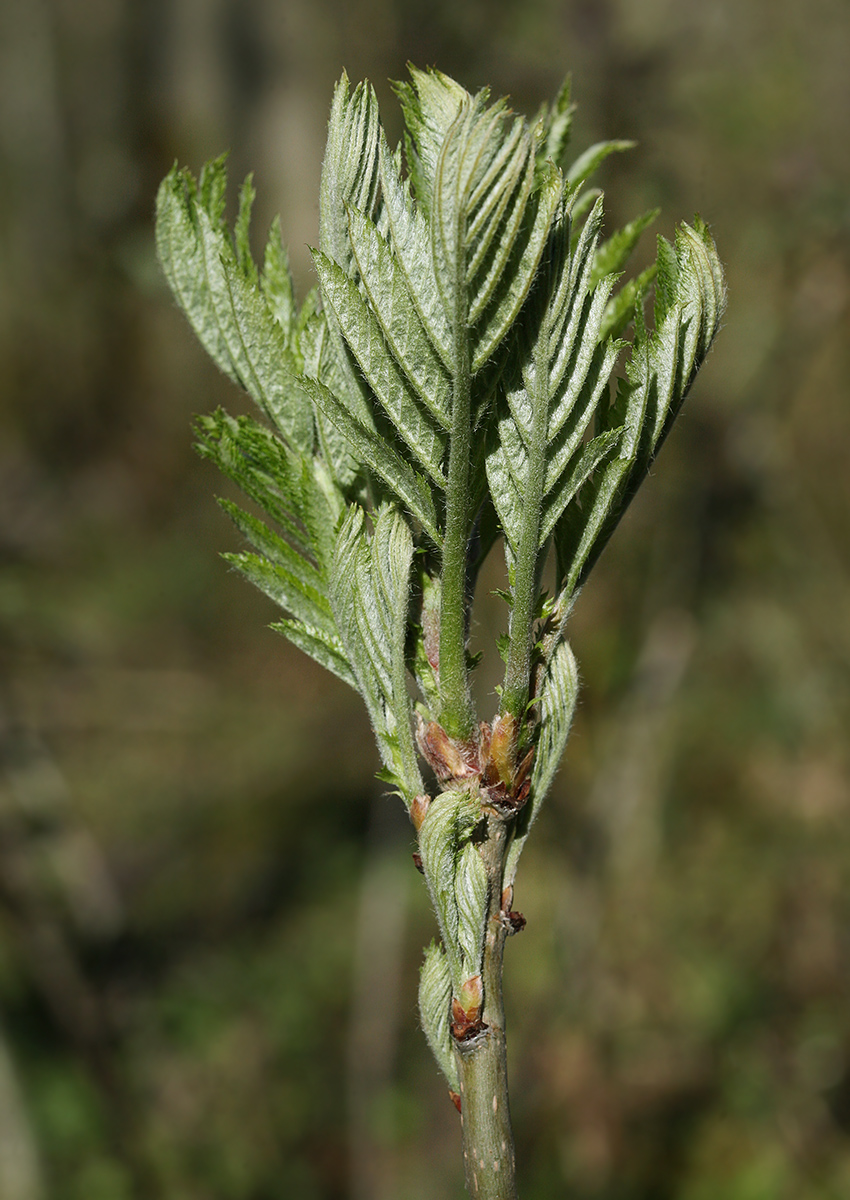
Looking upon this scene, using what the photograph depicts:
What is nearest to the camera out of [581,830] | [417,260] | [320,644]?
[417,260]

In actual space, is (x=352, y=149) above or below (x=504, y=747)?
above

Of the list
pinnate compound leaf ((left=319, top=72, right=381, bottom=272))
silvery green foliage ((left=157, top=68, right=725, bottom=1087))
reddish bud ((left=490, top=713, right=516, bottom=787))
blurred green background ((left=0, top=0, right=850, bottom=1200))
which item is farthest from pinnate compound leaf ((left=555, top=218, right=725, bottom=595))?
blurred green background ((left=0, top=0, right=850, bottom=1200))

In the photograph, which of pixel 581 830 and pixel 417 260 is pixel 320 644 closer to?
pixel 417 260

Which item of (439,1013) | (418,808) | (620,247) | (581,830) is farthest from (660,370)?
(581,830)

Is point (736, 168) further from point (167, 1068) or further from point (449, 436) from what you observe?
point (167, 1068)

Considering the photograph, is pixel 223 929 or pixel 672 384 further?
pixel 223 929

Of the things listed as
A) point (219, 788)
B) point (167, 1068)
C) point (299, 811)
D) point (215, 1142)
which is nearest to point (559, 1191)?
point (215, 1142)
